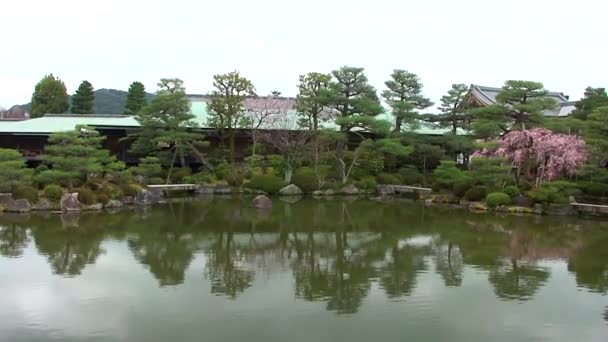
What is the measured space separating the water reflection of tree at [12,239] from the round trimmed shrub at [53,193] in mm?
2770

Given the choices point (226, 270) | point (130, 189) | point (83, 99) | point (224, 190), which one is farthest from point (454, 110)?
point (83, 99)

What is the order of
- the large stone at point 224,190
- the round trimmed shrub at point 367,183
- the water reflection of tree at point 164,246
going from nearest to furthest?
the water reflection of tree at point 164,246 < the large stone at point 224,190 < the round trimmed shrub at point 367,183

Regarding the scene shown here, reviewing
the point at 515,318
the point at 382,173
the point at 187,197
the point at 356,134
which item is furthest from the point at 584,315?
the point at 356,134

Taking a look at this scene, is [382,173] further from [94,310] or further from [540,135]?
[94,310]

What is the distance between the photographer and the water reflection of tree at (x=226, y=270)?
334 inches

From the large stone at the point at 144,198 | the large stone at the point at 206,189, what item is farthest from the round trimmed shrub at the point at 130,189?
the large stone at the point at 206,189

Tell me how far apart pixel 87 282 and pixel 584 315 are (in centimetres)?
712

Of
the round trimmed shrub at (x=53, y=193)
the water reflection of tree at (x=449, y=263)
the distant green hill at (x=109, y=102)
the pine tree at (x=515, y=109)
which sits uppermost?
the distant green hill at (x=109, y=102)

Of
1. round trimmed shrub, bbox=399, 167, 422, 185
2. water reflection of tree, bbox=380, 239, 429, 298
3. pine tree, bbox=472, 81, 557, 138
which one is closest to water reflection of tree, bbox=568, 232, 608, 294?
water reflection of tree, bbox=380, 239, 429, 298

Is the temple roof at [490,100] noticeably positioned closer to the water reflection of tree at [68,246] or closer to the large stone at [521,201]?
the large stone at [521,201]

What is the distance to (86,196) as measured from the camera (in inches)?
685

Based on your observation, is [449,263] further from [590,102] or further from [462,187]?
[590,102]

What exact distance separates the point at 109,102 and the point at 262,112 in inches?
1893

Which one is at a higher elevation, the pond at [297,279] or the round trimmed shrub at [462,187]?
the round trimmed shrub at [462,187]
